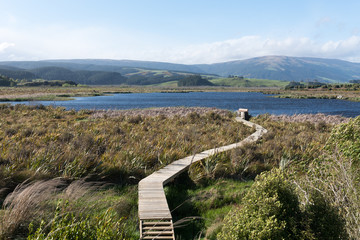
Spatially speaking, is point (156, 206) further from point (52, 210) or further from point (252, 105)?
point (252, 105)

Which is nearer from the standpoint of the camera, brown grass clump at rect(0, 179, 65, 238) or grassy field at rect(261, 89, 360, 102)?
brown grass clump at rect(0, 179, 65, 238)

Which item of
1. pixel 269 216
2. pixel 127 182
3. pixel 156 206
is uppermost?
pixel 269 216

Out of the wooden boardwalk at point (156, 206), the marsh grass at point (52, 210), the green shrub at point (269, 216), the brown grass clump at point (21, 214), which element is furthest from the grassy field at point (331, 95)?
the brown grass clump at point (21, 214)

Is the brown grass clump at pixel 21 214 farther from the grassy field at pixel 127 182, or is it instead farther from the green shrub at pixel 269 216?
the green shrub at pixel 269 216

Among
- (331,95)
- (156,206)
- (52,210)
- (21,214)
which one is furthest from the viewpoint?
(331,95)

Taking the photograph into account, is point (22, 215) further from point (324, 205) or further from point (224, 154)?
point (224, 154)

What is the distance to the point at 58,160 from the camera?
29.0 ft

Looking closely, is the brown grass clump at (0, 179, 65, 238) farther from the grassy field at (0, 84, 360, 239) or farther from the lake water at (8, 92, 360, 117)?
the lake water at (8, 92, 360, 117)

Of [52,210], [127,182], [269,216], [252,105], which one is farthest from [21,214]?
[252,105]

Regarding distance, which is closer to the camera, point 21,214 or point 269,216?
point 269,216

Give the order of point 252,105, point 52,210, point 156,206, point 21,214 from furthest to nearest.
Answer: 1. point 252,105
2. point 156,206
3. point 52,210
4. point 21,214

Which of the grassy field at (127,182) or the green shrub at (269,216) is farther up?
the green shrub at (269,216)

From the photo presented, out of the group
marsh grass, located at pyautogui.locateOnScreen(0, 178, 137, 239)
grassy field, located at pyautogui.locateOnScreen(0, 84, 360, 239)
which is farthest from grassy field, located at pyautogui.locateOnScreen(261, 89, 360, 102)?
marsh grass, located at pyautogui.locateOnScreen(0, 178, 137, 239)

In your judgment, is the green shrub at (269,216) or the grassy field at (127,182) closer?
the green shrub at (269,216)
